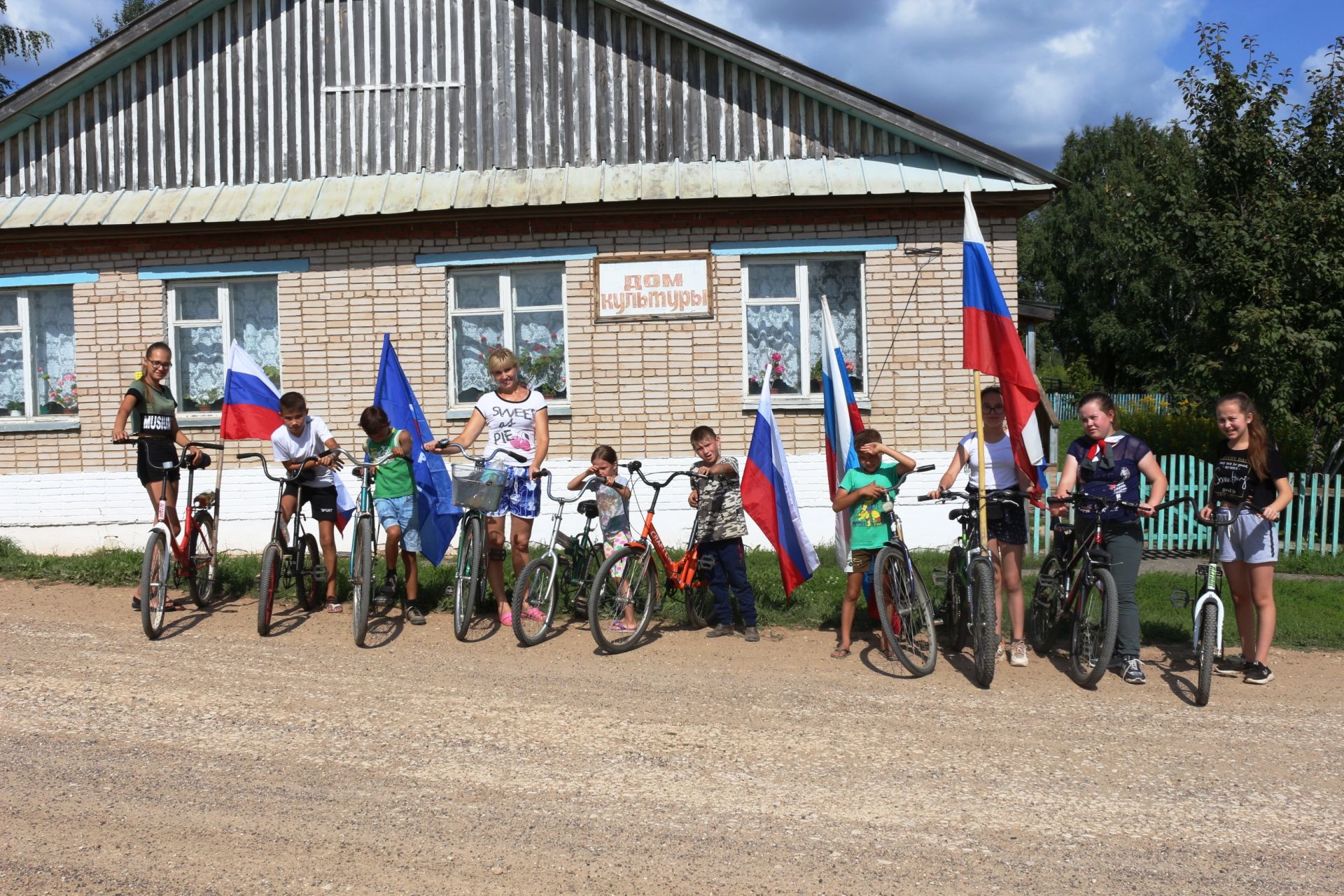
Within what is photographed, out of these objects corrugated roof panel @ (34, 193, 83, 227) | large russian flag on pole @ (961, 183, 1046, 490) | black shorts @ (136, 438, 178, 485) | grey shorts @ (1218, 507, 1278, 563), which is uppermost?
corrugated roof panel @ (34, 193, 83, 227)

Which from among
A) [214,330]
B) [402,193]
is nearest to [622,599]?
[402,193]

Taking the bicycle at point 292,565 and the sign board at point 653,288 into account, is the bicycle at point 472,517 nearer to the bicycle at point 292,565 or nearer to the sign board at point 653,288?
the bicycle at point 292,565

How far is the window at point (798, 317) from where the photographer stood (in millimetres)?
11391

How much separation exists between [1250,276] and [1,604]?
12415 millimetres

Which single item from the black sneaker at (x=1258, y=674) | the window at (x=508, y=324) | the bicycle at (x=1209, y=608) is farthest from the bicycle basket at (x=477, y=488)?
the black sneaker at (x=1258, y=674)

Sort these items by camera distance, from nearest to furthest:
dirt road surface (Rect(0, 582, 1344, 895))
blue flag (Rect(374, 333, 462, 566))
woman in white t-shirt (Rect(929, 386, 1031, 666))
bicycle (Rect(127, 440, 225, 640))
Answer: dirt road surface (Rect(0, 582, 1344, 895)), woman in white t-shirt (Rect(929, 386, 1031, 666)), bicycle (Rect(127, 440, 225, 640)), blue flag (Rect(374, 333, 462, 566))

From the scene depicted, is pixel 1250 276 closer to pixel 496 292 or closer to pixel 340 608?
pixel 496 292

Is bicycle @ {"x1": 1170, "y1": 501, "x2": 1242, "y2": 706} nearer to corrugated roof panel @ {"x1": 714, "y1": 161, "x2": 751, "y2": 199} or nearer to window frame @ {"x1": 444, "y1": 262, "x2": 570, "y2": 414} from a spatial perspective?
corrugated roof panel @ {"x1": 714, "y1": 161, "x2": 751, "y2": 199}

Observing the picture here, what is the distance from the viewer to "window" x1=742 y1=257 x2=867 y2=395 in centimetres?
1139

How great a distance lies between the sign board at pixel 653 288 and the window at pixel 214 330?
370cm

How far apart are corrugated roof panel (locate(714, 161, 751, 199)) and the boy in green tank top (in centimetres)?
470

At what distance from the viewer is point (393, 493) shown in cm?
772

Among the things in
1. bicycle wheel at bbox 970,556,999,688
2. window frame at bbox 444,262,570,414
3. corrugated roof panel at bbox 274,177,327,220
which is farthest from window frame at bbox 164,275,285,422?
bicycle wheel at bbox 970,556,999,688

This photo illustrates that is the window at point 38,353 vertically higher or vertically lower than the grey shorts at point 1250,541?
higher
